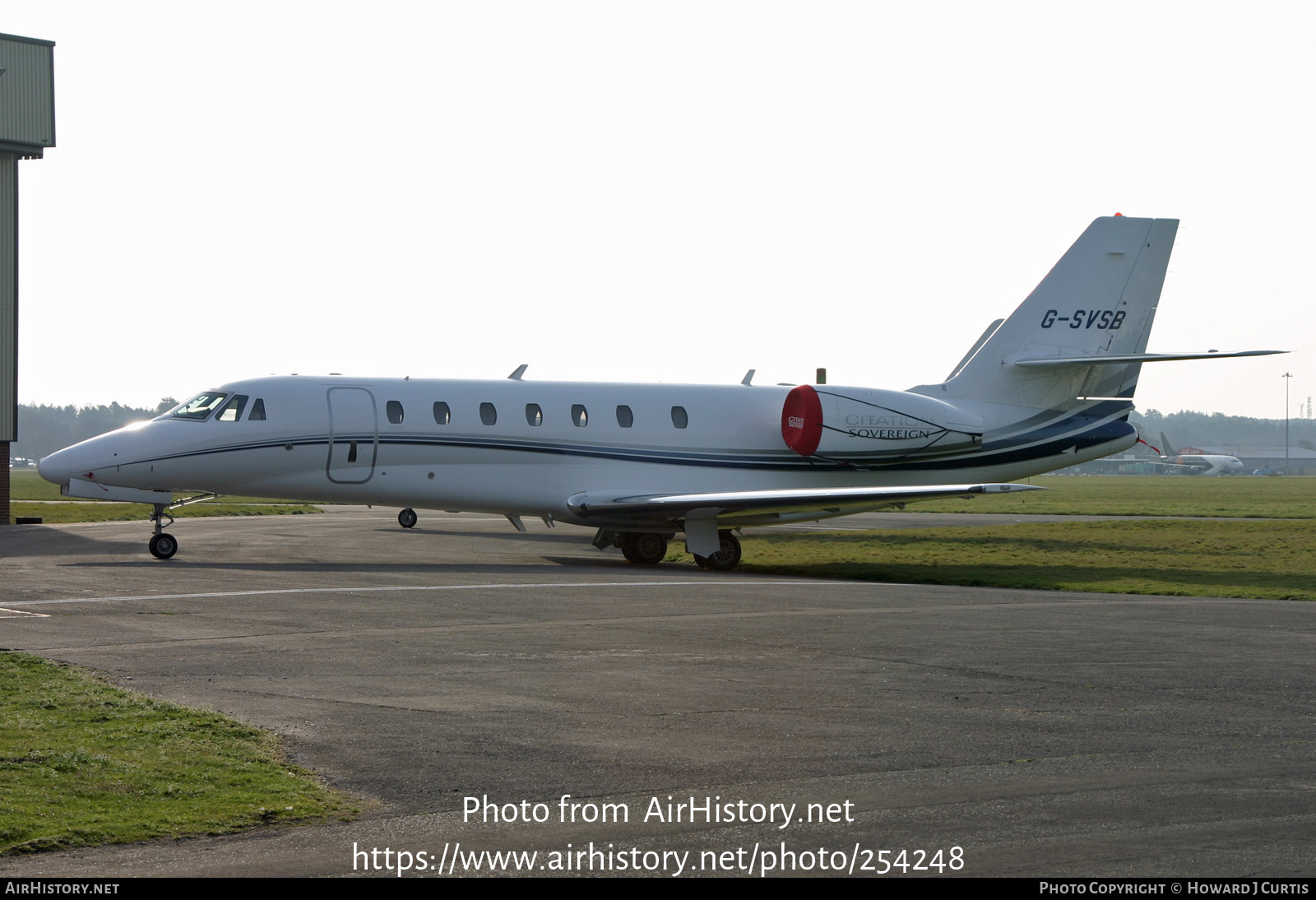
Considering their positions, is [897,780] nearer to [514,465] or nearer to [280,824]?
[280,824]

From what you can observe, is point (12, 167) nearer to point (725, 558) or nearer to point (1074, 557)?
point (725, 558)

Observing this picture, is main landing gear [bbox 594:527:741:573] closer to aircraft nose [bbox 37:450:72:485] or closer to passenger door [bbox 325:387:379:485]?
passenger door [bbox 325:387:379:485]

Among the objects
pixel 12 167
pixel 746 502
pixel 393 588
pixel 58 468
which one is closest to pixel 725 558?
pixel 746 502

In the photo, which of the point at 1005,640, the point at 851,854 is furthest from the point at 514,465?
the point at 851,854

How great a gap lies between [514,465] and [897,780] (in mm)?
17320

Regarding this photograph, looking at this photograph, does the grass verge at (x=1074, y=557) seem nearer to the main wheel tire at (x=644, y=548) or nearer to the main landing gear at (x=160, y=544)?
the main wheel tire at (x=644, y=548)

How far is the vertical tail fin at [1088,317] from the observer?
27.0 meters

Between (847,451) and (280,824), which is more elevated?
(847,451)

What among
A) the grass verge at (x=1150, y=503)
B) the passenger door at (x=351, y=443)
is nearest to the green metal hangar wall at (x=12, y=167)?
the passenger door at (x=351, y=443)

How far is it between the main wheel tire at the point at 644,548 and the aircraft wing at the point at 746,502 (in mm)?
1559

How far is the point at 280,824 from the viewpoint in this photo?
5859 mm

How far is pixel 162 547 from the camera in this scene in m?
22.0

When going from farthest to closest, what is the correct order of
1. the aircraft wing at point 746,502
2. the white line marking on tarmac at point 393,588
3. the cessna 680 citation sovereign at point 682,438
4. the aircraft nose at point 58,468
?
the cessna 680 citation sovereign at point 682,438
the aircraft wing at point 746,502
the aircraft nose at point 58,468
the white line marking on tarmac at point 393,588

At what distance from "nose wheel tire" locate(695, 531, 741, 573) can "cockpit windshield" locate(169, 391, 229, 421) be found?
9.05 meters
